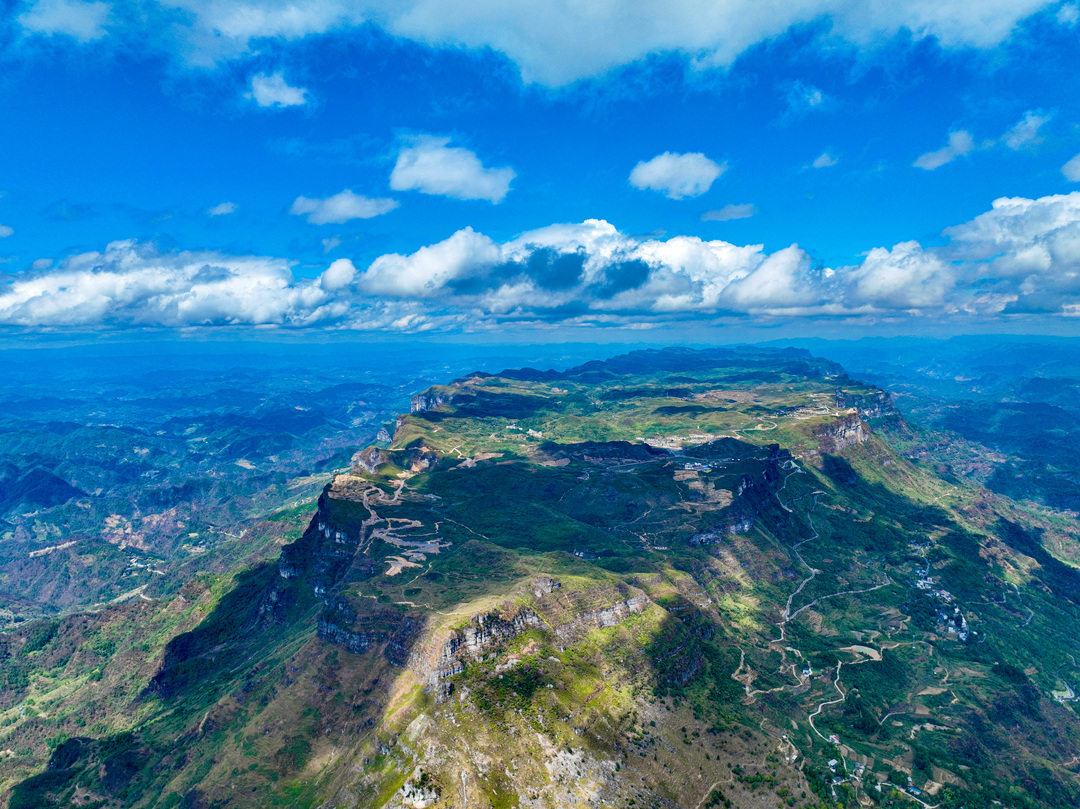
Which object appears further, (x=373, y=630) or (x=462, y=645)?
(x=373, y=630)

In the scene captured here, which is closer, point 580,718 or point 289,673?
point 580,718

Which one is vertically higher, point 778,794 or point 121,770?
point 778,794

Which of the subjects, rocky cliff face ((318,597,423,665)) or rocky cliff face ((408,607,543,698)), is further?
rocky cliff face ((318,597,423,665))

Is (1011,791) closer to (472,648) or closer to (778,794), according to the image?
(778,794)

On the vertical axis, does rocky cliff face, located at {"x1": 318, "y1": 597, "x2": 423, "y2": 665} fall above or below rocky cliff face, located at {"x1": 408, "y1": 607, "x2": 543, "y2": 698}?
below

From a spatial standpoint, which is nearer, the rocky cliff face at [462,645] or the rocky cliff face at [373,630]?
the rocky cliff face at [462,645]

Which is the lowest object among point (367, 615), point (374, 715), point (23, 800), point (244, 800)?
point (23, 800)

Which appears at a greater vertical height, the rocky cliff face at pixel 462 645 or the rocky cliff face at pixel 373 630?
the rocky cliff face at pixel 462 645

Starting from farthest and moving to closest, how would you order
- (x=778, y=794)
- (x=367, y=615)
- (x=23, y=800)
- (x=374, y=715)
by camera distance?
(x=367, y=615)
(x=23, y=800)
(x=374, y=715)
(x=778, y=794)


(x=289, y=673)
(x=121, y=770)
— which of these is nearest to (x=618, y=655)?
(x=289, y=673)

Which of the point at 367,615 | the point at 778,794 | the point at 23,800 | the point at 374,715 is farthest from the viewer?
the point at 367,615

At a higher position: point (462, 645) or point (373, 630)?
point (462, 645)
